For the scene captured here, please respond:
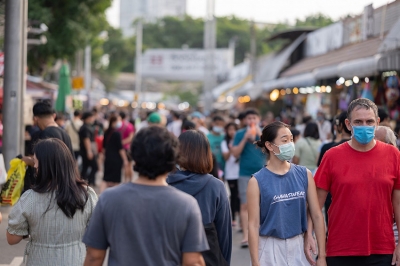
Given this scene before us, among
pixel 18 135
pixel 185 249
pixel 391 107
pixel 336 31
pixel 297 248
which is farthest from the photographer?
pixel 336 31

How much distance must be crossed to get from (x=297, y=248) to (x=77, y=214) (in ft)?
5.04

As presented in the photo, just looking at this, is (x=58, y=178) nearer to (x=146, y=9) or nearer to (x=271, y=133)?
(x=271, y=133)

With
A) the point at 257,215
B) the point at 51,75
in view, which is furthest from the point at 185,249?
the point at 51,75

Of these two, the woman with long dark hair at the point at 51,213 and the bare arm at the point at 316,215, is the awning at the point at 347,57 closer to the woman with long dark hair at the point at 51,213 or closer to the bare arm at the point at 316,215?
the bare arm at the point at 316,215

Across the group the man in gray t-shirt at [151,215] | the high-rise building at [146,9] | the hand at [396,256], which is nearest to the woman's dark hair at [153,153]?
the man in gray t-shirt at [151,215]

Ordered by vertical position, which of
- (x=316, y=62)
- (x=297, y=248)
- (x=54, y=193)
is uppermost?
(x=316, y=62)

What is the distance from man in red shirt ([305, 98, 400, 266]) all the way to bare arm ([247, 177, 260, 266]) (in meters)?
0.38

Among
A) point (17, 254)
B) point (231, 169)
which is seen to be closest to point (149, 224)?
point (17, 254)

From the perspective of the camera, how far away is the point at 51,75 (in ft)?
150

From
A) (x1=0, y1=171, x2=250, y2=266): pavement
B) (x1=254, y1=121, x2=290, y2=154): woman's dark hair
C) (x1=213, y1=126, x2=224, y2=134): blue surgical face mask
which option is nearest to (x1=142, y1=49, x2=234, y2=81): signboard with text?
(x1=213, y1=126, x2=224, y2=134): blue surgical face mask

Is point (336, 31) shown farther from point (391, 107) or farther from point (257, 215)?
point (257, 215)

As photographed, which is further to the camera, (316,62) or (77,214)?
(316,62)

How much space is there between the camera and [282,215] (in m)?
5.41

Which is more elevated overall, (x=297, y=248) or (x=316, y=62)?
(x=316, y=62)
